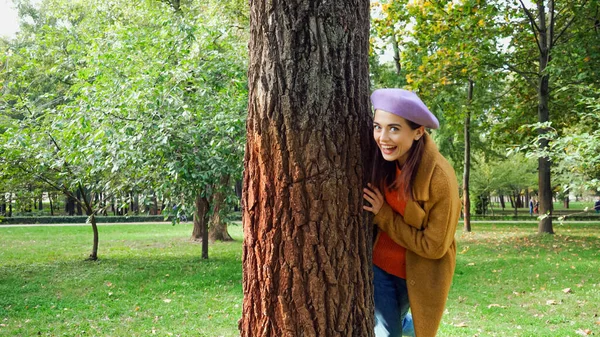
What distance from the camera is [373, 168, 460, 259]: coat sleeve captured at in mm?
2721

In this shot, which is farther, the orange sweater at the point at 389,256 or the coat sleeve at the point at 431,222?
the orange sweater at the point at 389,256

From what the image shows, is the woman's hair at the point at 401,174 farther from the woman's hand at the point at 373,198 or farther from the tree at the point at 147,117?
the tree at the point at 147,117

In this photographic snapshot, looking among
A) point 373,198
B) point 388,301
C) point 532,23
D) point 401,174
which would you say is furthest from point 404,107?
point 532,23

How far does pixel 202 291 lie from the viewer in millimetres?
8742

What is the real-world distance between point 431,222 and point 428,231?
0.05 meters

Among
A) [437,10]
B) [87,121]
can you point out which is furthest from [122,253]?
[437,10]

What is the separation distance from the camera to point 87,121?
8.87 metres

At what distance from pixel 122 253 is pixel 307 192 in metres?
12.8

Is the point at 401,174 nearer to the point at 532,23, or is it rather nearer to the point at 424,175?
the point at 424,175

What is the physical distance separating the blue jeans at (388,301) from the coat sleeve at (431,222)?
0.30 metres

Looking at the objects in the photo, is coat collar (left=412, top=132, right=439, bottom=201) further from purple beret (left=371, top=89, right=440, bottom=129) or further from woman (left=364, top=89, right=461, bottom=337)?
purple beret (left=371, top=89, right=440, bottom=129)

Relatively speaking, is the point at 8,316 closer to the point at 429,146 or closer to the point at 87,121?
the point at 87,121

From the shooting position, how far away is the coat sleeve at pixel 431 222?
2.72 metres

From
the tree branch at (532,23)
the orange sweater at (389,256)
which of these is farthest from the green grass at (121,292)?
the tree branch at (532,23)
